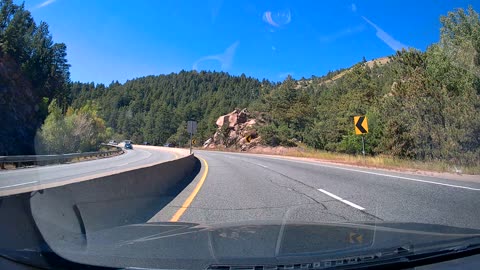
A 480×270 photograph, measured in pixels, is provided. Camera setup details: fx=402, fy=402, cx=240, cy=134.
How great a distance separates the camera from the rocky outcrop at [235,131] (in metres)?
91.0

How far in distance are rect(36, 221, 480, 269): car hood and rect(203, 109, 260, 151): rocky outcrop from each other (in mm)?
81815

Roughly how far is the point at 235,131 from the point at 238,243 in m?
95.7

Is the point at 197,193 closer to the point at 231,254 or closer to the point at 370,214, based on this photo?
the point at 370,214

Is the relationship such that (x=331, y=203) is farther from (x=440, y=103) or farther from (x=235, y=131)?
(x=235, y=131)

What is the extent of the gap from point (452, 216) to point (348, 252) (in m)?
5.45

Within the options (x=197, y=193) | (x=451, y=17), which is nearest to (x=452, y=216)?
(x=197, y=193)

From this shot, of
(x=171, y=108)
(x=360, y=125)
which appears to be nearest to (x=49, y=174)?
(x=360, y=125)

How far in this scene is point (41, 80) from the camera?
72125 millimetres

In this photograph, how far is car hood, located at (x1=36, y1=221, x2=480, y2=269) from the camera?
3.29 m

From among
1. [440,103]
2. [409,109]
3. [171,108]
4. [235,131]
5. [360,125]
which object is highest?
[171,108]

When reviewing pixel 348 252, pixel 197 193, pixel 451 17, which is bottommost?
pixel 197 193

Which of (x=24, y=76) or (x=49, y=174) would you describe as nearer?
(x=49, y=174)

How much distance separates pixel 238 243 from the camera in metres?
3.91

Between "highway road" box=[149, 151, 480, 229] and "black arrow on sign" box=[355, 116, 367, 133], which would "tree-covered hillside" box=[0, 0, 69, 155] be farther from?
"highway road" box=[149, 151, 480, 229]
